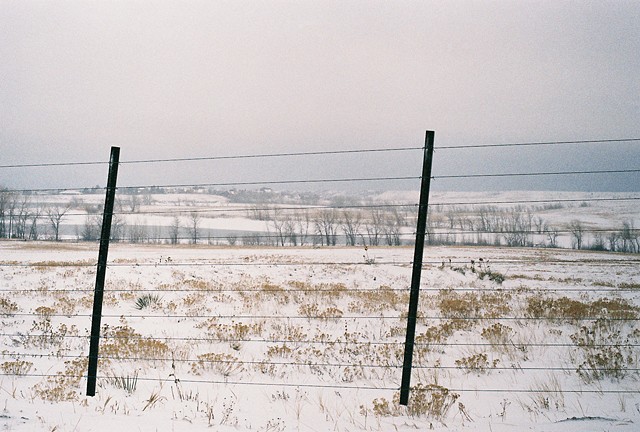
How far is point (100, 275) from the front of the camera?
16.7 ft

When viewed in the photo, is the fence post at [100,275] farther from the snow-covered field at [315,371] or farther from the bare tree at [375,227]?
the bare tree at [375,227]

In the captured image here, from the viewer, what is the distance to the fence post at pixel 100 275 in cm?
499

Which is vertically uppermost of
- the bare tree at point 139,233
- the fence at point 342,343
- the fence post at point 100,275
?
the fence post at point 100,275

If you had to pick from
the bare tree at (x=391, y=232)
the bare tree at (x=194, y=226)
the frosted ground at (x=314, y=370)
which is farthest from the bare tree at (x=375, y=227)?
the bare tree at (x=194, y=226)

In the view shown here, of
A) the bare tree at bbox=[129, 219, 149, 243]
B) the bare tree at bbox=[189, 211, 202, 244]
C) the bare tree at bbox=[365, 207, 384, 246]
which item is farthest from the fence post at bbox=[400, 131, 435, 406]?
the bare tree at bbox=[129, 219, 149, 243]

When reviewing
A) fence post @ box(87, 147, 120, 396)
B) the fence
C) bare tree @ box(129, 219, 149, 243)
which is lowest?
bare tree @ box(129, 219, 149, 243)

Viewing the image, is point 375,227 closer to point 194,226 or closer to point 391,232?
point 391,232

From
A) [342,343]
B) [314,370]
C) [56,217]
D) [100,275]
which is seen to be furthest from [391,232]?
[56,217]

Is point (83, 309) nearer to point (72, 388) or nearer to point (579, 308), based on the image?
point (72, 388)

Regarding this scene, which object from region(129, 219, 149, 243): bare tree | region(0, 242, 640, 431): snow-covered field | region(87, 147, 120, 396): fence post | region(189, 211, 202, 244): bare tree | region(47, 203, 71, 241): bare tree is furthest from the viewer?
region(129, 219, 149, 243): bare tree

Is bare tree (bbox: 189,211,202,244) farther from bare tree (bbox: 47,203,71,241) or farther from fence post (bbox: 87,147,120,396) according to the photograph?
fence post (bbox: 87,147,120,396)

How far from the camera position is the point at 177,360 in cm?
700

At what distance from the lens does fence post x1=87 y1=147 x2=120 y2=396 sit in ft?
16.4

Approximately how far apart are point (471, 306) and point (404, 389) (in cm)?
860
